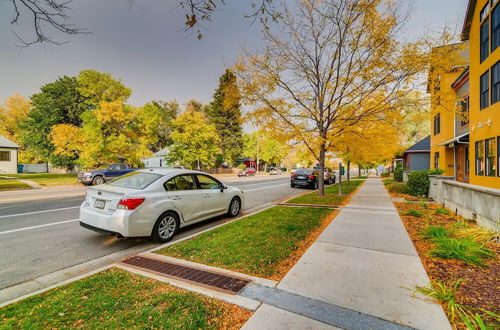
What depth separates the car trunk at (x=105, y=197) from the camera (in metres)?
4.65

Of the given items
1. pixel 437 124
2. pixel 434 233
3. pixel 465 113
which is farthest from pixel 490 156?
pixel 437 124

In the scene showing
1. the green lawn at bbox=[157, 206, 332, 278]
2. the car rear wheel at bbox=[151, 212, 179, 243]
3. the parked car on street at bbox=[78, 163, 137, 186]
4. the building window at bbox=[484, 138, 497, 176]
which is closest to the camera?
the green lawn at bbox=[157, 206, 332, 278]

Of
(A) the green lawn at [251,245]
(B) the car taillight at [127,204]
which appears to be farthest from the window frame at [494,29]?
(B) the car taillight at [127,204]

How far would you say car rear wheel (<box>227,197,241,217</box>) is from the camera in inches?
Result: 294

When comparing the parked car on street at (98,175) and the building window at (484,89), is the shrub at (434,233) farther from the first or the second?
the parked car on street at (98,175)

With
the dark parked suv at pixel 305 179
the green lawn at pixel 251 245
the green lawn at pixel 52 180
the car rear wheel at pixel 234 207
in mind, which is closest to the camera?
the green lawn at pixel 251 245

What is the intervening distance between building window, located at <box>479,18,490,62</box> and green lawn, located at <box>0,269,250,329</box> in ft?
A: 46.1

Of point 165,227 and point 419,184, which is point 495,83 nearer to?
point 419,184

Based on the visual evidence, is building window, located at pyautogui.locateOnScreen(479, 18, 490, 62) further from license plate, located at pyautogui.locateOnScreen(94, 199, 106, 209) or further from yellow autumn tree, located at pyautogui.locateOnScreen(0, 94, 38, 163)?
yellow autumn tree, located at pyautogui.locateOnScreen(0, 94, 38, 163)

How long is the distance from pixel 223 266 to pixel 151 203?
6.95 ft

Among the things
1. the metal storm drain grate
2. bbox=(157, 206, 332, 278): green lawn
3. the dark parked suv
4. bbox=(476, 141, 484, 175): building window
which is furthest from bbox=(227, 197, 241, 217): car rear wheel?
the dark parked suv

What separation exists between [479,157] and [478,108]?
2.18 metres

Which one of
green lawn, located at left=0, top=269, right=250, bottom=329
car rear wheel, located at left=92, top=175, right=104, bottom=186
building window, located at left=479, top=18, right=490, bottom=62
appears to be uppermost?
building window, located at left=479, top=18, right=490, bottom=62

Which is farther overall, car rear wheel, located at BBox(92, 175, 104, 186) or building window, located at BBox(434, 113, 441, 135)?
car rear wheel, located at BBox(92, 175, 104, 186)
